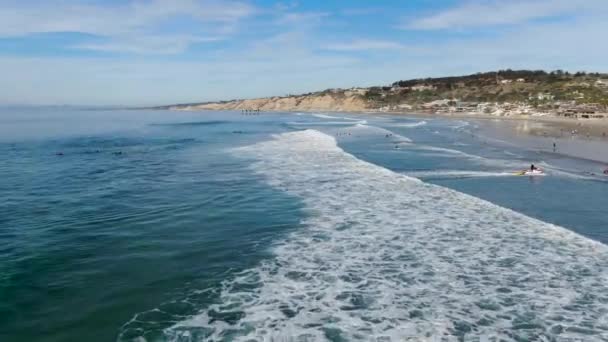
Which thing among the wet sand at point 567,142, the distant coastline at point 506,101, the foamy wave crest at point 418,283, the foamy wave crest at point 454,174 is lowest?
the foamy wave crest at point 418,283

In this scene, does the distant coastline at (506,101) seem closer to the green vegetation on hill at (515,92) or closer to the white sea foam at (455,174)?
the green vegetation on hill at (515,92)

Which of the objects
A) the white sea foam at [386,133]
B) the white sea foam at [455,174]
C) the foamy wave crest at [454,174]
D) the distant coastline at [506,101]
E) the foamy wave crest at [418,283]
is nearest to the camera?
the foamy wave crest at [418,283]

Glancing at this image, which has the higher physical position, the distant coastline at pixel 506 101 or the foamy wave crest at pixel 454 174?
the distant coastline at pixel 506 101

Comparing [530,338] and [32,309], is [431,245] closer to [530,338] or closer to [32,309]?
[530,338]

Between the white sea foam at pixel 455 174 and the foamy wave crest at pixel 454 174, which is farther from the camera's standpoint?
the white sea foam at pixel 455 174

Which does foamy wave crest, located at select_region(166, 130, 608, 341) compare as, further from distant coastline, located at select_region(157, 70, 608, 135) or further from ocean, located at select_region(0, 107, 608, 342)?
distant coastline, located at select_region(157, 70, 608, 135)

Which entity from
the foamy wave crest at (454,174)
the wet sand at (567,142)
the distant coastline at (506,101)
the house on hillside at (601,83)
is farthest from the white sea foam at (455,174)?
the house on hillside at (601,83)

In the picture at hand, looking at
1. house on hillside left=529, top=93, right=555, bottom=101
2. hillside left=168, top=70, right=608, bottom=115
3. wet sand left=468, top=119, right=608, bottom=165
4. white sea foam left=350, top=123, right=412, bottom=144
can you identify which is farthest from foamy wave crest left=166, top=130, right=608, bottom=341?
house on hillside left=529, top=93, right=555, bottom=101
